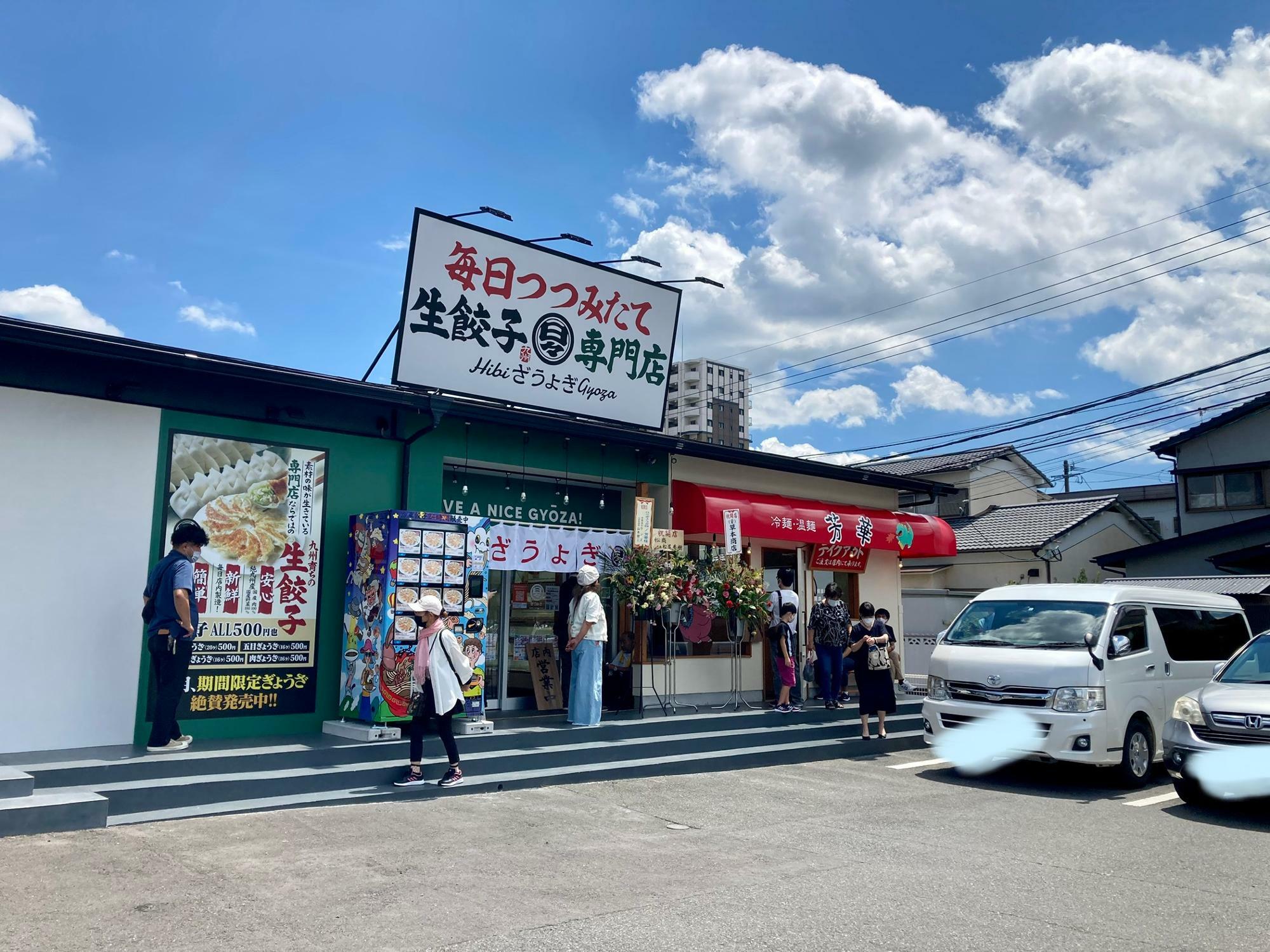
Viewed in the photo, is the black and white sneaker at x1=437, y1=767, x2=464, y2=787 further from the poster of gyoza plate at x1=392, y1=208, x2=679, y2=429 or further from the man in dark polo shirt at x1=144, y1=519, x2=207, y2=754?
the poster of gyoza plate at x1=392, y1=208, x2=679, y2=429

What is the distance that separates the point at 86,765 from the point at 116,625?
5.36ft

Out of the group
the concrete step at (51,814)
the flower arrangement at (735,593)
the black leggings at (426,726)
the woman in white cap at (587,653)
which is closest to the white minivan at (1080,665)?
the flower arrangement at (735,593)

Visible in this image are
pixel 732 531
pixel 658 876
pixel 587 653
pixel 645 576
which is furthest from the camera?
pixel 732 531

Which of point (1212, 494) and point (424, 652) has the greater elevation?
point (1212, 494)

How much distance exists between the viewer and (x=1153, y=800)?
30.6ft

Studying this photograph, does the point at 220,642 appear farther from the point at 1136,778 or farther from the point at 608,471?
the point at 1136,778

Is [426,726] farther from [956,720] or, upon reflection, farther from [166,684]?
[956,720]

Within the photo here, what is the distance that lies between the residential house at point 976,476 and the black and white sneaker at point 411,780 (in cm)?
2672

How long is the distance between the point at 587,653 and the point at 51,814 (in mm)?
5714

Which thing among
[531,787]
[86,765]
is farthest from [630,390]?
[86,765]

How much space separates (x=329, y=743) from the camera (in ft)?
31.1

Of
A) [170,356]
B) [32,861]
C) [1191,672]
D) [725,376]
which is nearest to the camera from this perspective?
[32,861]

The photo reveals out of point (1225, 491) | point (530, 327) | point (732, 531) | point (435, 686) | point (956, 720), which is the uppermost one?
point (530, 327)

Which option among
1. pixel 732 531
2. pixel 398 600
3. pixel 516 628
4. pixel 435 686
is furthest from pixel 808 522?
pixel 435 686
